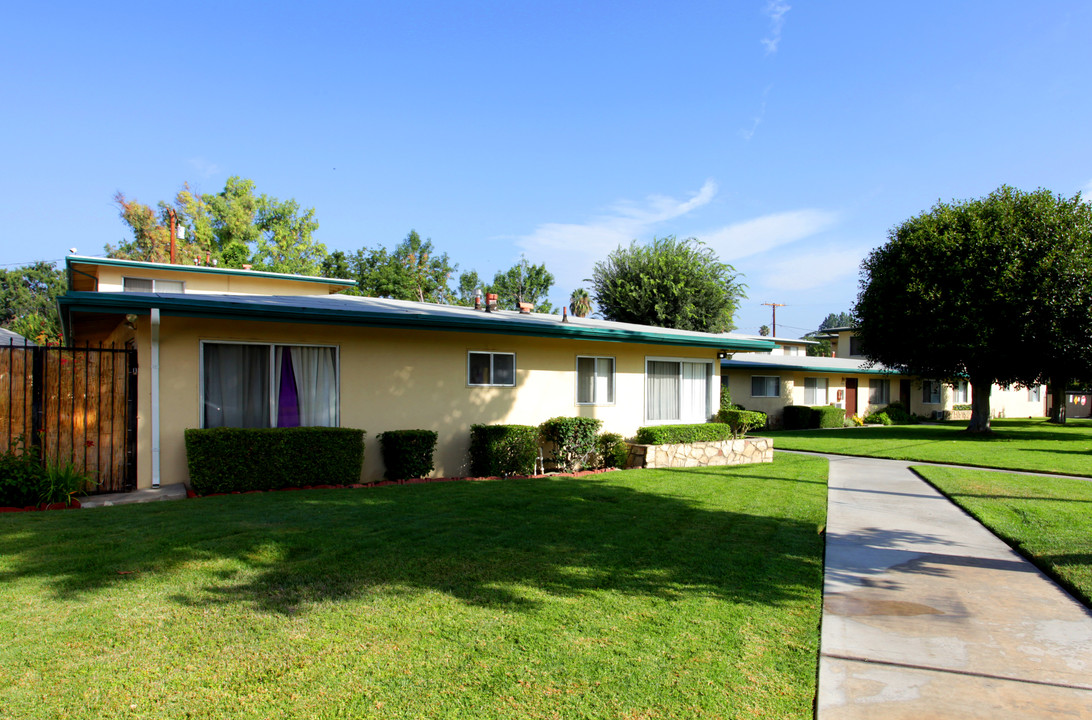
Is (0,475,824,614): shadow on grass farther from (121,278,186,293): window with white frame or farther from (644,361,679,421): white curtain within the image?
(121,278,186,293): window with white frame

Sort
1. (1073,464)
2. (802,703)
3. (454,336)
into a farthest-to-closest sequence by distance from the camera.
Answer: (1073,464)
(454,336)
(802,703)

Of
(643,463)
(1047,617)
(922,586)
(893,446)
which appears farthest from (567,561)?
(893,446)

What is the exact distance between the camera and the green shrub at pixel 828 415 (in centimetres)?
2892

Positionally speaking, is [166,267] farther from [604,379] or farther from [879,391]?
[879,391]

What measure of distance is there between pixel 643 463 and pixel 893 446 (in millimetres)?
10647

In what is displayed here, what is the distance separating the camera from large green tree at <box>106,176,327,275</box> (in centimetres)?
3938

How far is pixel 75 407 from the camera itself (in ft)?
29.2

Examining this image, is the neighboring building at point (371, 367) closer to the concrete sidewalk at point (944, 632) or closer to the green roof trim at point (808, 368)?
the concrete sidewalk at point (944, 632)

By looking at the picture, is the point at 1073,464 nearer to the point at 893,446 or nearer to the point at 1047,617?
the point at 893,446

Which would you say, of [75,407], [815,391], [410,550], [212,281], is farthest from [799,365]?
[75,407]

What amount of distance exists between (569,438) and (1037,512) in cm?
715

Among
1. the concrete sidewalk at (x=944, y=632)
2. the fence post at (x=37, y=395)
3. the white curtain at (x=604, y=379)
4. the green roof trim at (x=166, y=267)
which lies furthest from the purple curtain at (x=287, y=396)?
the green roof trim at (x=166, y=267)

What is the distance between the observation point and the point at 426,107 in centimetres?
1800

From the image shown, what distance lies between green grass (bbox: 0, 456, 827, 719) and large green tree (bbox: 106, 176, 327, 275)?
36201 mm
